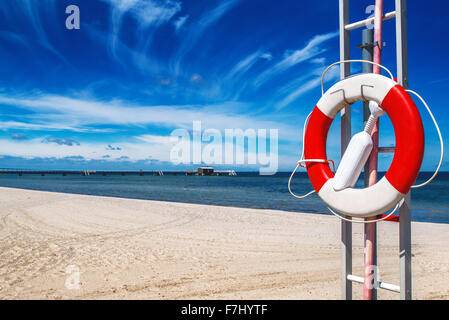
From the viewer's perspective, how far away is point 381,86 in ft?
6.10

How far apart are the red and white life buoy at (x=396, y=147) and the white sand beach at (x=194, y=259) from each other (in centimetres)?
105

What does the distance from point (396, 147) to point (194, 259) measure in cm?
255

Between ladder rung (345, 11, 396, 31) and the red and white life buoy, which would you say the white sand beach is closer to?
the red and white life buoy

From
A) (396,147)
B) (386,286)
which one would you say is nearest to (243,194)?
(386,286)

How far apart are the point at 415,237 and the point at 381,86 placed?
14.0 feet

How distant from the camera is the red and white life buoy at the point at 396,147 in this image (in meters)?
1.76

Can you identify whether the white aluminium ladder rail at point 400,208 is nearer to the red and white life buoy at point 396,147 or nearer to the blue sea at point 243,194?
the red and white life buoy at point 396,147

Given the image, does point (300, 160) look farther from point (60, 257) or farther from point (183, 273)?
point (60, 257)

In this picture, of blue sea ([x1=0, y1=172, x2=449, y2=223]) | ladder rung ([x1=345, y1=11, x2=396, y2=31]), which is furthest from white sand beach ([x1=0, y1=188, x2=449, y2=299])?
blue sea ([x1=0, y1=172, x2=449, y2=223])

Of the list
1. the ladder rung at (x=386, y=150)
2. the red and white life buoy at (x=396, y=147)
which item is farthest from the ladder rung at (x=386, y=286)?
the ladder rung at (x=386, y=150)

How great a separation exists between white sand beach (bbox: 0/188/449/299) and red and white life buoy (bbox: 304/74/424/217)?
105 cm

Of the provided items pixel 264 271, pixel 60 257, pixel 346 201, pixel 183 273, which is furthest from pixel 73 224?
pixel 346 201

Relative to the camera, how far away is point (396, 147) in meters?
1.84

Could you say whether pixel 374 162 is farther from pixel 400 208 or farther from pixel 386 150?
pixel 400 208
